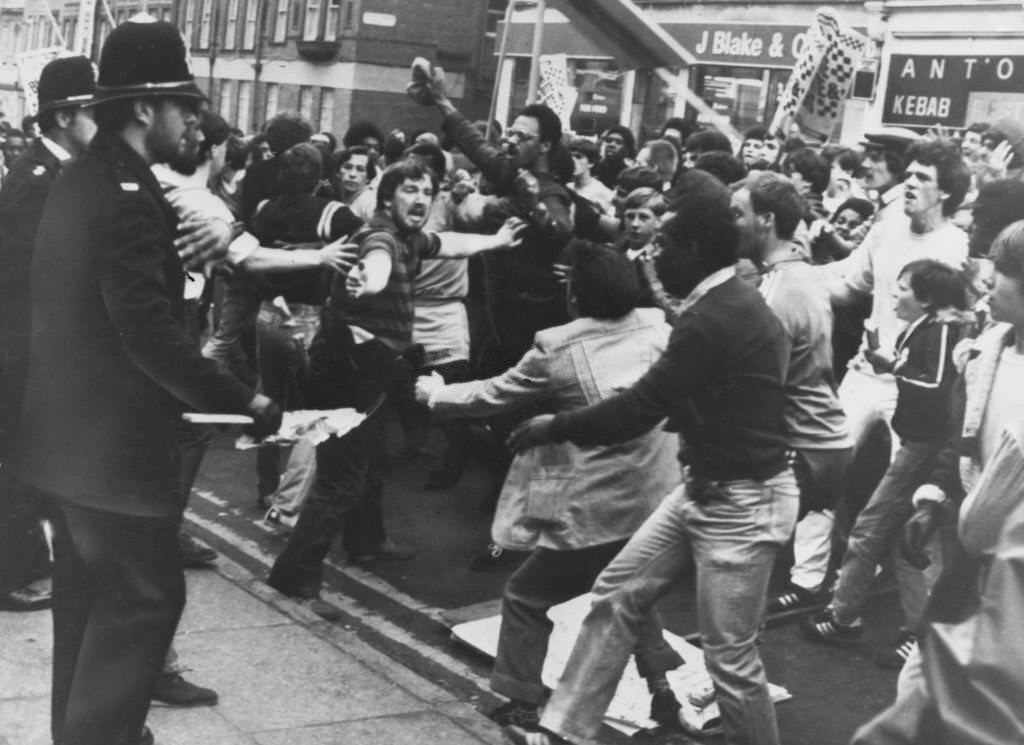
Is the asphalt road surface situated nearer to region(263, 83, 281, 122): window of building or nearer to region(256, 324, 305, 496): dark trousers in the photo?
region(256, 324, 305, 496): dark trousers

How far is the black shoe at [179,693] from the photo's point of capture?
18.3ft

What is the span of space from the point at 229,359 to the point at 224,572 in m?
2.08

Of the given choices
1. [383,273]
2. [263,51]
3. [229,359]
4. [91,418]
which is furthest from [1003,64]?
[263,51]

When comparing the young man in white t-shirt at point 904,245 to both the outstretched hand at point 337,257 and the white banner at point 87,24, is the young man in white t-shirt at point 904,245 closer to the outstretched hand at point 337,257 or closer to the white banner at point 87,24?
the outstretched hand at point 337,257

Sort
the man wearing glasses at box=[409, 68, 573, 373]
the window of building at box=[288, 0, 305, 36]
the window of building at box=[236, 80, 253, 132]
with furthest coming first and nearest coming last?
the window of building at box=[236, 80, 253, 132] → the window of building at box=[288, 0, 305, 36] → the man wearing glasses at box=[409, 68, 573, 373]

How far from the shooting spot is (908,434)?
6.70 meters

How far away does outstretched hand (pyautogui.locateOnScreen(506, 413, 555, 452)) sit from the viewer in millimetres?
5102

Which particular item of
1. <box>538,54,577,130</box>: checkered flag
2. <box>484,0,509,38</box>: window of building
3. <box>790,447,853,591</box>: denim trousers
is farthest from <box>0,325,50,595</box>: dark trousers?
<box>484,0,509,38</box>: window of building

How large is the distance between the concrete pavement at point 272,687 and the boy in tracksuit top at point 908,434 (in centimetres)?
190

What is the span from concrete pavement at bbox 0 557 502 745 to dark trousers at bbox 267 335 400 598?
160 mm

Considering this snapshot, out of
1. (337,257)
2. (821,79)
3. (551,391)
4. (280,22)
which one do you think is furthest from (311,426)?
(280,22)

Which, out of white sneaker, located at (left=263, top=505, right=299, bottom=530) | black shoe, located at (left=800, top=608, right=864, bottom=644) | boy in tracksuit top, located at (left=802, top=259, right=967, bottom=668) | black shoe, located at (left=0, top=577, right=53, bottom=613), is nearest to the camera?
boy in tracksuit top, located at (left=802, top=259, right=967, bottom=668)

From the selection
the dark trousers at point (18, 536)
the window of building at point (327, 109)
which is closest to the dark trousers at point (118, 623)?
the dark trousers at point (18, 536)

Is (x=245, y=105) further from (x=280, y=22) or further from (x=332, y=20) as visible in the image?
(x=332, y=20)
